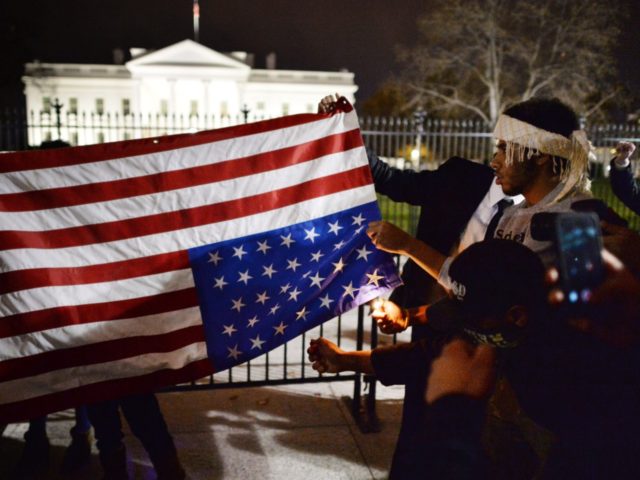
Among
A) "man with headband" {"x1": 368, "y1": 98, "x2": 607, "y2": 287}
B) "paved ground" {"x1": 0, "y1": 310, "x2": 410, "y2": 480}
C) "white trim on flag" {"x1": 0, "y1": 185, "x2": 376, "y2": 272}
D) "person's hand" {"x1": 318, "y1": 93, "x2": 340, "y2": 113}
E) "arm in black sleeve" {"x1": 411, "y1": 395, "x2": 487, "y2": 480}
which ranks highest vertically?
"person's hand" {"x1": 318, "y1": 93, "x2": 340, "y2": 113}

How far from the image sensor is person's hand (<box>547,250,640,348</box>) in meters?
1.54

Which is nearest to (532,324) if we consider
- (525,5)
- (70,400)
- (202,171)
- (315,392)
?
(202,171)

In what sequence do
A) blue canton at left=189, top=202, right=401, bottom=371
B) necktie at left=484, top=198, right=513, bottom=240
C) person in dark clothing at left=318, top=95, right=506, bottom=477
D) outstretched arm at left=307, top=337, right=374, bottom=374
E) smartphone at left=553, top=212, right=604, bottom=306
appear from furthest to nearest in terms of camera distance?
blue canton at left=189, top=202, right=401, bottom=371 < person in dark clothing at left=318, top=95, right=506, bottom=477 < necktie at left=484, top=198, right=513, bottom=240 < outstretched arm at left=307, top=337, right=374, bottom=374 < smartphone at left=553, top=212, right=604, bottom=306

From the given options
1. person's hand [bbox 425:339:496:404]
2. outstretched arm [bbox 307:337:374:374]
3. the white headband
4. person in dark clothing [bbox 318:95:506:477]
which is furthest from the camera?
person in dark clothing [bbox 318:95:506:477]

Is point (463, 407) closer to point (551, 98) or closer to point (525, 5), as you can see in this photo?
point (551, 98)

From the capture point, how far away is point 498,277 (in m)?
1.62

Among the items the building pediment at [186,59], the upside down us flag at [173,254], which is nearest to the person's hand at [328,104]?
the upside down us flag at [173,254]

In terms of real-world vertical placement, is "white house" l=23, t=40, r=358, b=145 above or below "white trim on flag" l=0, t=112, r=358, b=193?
above

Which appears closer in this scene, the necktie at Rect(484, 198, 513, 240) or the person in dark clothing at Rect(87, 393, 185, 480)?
the necktie at Rect(484, 198, 513, 240)

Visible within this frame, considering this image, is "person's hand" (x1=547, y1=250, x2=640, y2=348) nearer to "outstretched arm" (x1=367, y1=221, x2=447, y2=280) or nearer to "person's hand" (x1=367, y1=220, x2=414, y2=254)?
"outstretched arm" (x1=367, y1=221, x2=447, y2=280)

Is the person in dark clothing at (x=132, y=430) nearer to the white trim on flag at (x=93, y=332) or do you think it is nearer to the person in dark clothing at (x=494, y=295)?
the white trim on flag at (x=93, y=332)

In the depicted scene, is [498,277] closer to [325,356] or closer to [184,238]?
[325,356]

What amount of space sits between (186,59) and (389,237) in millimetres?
63966

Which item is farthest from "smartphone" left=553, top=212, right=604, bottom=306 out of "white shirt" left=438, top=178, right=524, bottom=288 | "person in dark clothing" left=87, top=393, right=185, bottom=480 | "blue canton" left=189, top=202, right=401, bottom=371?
"person in dark clothing" left=87, top=393, right=185, bottom=480
